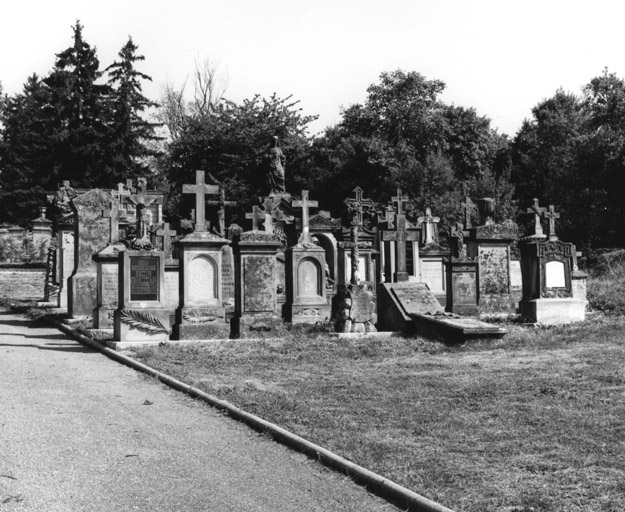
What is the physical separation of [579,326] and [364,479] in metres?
11.7

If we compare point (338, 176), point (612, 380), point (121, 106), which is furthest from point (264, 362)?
point (121, 106)

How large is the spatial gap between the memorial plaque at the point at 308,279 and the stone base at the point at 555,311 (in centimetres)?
479

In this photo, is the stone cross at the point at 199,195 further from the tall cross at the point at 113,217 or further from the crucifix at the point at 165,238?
the crucifix at the point at 165,238

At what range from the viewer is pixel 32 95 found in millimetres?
58156

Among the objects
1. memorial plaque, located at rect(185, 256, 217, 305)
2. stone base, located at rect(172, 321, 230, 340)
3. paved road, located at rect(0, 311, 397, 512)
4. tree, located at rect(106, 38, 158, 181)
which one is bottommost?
paved road, located at rect(0, 311, 397, 512)

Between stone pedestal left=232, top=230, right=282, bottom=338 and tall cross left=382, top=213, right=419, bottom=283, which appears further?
tall cross left=382, top=213, right=419, bottom=283

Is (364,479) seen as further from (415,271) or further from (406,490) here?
(415,271)

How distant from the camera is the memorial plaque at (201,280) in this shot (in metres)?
15.8

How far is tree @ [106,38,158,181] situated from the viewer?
49.7 m

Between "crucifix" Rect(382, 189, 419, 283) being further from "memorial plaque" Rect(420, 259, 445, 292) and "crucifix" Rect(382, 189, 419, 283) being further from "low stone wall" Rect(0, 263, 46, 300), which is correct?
"low stone wall" Rect(0, 263, 46, 300)

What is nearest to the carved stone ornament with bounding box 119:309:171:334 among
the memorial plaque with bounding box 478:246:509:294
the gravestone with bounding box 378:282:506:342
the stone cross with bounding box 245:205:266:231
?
the stone cross with bounding box 245:205:266:231

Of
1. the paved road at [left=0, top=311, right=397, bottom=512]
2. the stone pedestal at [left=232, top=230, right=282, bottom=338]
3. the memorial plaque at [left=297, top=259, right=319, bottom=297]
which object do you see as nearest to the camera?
the paved road at [left=0, top=311, right=397, bottom=512]

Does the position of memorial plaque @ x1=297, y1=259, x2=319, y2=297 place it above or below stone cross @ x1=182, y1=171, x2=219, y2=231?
below

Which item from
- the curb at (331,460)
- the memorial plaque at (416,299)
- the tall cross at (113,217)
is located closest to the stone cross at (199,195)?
the memorial plaque at (416,299)
